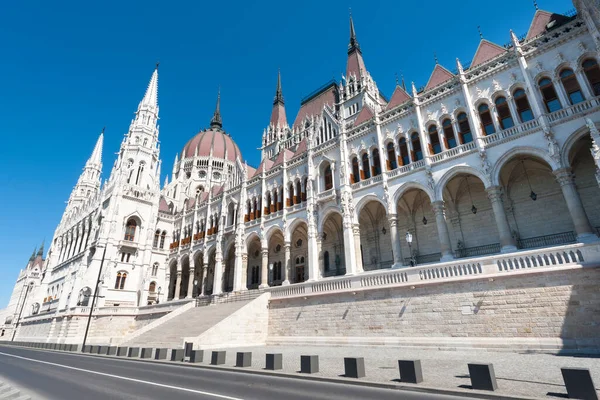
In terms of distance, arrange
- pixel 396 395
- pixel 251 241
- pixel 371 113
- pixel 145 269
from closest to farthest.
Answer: pixel 396 395
pixel 371 113
pixel 251 241
pixel 145 269

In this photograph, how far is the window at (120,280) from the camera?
36.7 meters

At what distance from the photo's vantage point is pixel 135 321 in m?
35.3

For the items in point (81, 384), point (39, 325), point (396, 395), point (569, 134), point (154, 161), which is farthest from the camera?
point (154, 161)

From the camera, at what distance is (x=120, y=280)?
122 feet

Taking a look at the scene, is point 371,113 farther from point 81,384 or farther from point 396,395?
point 81,384

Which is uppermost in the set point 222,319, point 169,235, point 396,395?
point 169,235

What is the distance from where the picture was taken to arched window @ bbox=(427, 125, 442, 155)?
21438 mm

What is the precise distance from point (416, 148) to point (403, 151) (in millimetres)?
982

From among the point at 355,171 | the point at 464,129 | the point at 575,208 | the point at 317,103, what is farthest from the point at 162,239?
the point at 575,208

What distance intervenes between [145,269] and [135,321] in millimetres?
6239

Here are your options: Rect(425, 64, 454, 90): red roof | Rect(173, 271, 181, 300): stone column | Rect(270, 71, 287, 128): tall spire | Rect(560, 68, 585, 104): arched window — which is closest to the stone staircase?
Rect(173, 271, 181, 300): stone column

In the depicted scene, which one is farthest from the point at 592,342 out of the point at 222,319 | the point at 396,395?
the point at 222,319

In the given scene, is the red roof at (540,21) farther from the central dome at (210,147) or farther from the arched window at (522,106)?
the central dome at (210,147)

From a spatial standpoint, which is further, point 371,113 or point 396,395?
point 371,113
